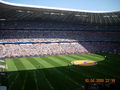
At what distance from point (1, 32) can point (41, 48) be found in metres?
16.1

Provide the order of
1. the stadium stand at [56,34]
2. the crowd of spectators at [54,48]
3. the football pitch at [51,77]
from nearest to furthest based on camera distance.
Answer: the football pitch at [51,77] < the crowd of spectators at [54,48] < the stadium stand at [56,34]

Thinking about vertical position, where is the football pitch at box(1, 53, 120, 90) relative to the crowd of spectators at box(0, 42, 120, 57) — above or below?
above

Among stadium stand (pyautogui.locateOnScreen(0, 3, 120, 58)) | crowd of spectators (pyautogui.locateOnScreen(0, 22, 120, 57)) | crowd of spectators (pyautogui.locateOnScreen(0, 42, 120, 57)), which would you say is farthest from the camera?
crowd of spectators (pyautogui.locateOnScreen(0, 22, 120, 57))

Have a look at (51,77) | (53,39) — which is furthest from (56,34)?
(51,77)

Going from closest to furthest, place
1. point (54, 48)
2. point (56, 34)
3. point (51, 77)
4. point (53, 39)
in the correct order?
point (51, 77)
point (54, 48)
point (53, 39)
point (56, 34)

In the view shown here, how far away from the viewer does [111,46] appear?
64.7m

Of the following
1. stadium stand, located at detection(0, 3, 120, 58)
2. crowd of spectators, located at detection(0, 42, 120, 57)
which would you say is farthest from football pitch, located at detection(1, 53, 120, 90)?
stadium stand, located at detection(0, 3, 120, 58)

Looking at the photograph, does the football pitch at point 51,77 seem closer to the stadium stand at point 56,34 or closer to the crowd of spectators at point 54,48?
the crowd of spectators at point 54,48

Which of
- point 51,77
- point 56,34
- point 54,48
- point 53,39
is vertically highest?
point 56,34

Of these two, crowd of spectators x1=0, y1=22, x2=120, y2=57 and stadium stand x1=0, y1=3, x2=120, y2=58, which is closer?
stadium stand x1=0, y1=3, x2=120, y2=58

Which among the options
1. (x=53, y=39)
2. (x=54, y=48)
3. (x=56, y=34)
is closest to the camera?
(x=54, y=48)

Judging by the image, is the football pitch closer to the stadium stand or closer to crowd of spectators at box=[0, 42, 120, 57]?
crowd of spectators at box=[0, 42, 120, 57]

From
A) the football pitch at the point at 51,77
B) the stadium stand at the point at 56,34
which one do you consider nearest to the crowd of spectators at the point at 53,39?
the stadium stand at the point at 56,34

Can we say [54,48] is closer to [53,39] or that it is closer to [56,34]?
[53,39]
